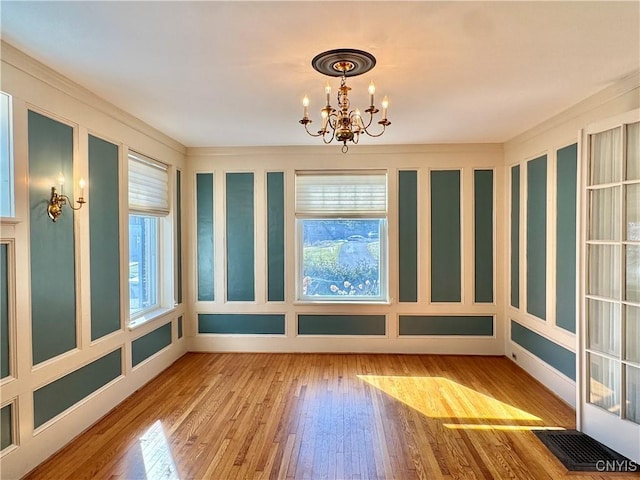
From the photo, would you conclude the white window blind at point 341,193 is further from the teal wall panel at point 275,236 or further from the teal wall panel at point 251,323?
the teal wall panel at point 251,323

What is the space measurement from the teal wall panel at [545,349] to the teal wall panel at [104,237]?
4.10 meters

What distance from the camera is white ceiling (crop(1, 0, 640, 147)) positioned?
1862mm

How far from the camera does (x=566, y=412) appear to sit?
3.25 m

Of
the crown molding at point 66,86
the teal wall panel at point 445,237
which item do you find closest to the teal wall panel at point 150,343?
the crown molding at point 66,86

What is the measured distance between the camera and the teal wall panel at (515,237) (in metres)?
4.40

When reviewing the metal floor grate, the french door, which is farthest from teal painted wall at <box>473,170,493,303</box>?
the metal floor grate

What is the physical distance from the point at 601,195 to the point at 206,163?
4.17 metres

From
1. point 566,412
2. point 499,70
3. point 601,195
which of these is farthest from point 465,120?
point 566,412

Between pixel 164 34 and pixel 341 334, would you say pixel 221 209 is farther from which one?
pixel 164 34

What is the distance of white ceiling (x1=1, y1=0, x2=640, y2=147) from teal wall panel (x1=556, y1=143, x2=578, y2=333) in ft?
1.63

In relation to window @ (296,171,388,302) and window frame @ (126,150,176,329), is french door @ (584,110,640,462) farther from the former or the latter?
window frame @ (126,150,176,329)

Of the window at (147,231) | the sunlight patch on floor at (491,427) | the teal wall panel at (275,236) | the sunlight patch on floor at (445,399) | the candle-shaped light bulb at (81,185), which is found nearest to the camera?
the candle-shaped light bulb at (81,185)

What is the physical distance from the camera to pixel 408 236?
15.7ft

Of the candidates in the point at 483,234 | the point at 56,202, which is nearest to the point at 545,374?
the point at 483,234
